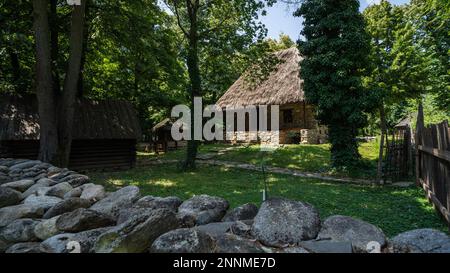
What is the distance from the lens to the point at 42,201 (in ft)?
13.8

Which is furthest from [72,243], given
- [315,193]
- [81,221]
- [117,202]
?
[315,193]

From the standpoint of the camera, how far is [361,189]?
31.1ft

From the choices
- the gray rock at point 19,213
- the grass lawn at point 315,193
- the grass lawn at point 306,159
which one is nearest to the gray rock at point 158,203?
the gray rock at point 19,213

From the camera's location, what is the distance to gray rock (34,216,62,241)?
3.05 m

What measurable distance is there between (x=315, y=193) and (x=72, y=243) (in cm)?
714

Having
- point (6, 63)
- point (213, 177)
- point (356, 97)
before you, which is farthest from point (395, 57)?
point (6, 63)

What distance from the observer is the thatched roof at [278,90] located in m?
20.7

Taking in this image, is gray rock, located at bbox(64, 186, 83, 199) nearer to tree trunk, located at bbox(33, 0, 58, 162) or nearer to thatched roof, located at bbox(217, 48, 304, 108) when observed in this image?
tree trunk, located at bbox(33, 0, 58, 162)

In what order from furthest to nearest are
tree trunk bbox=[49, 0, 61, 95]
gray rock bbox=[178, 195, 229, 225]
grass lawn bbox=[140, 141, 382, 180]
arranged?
tree trunk bbox=[49, 0, 61, 95] → grass lawn bbox=[140, 141, 382, 180] → gray rock bbox=[178, 195, 229, 225]

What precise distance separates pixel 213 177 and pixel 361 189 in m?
5.43

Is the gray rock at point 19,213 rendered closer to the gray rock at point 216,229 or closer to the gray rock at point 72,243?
the gray rock at point 72,243

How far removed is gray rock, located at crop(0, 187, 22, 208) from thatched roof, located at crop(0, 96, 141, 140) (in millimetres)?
9696

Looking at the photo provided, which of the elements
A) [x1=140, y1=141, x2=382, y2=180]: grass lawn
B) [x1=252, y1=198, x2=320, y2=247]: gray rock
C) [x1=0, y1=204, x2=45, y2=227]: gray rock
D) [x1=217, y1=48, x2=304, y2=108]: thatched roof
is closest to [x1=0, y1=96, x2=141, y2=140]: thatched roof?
[x1=140, y1=141, x2=382, y2=180]: grass lawn

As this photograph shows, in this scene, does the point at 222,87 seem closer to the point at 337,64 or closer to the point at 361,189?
the point at 337,64
